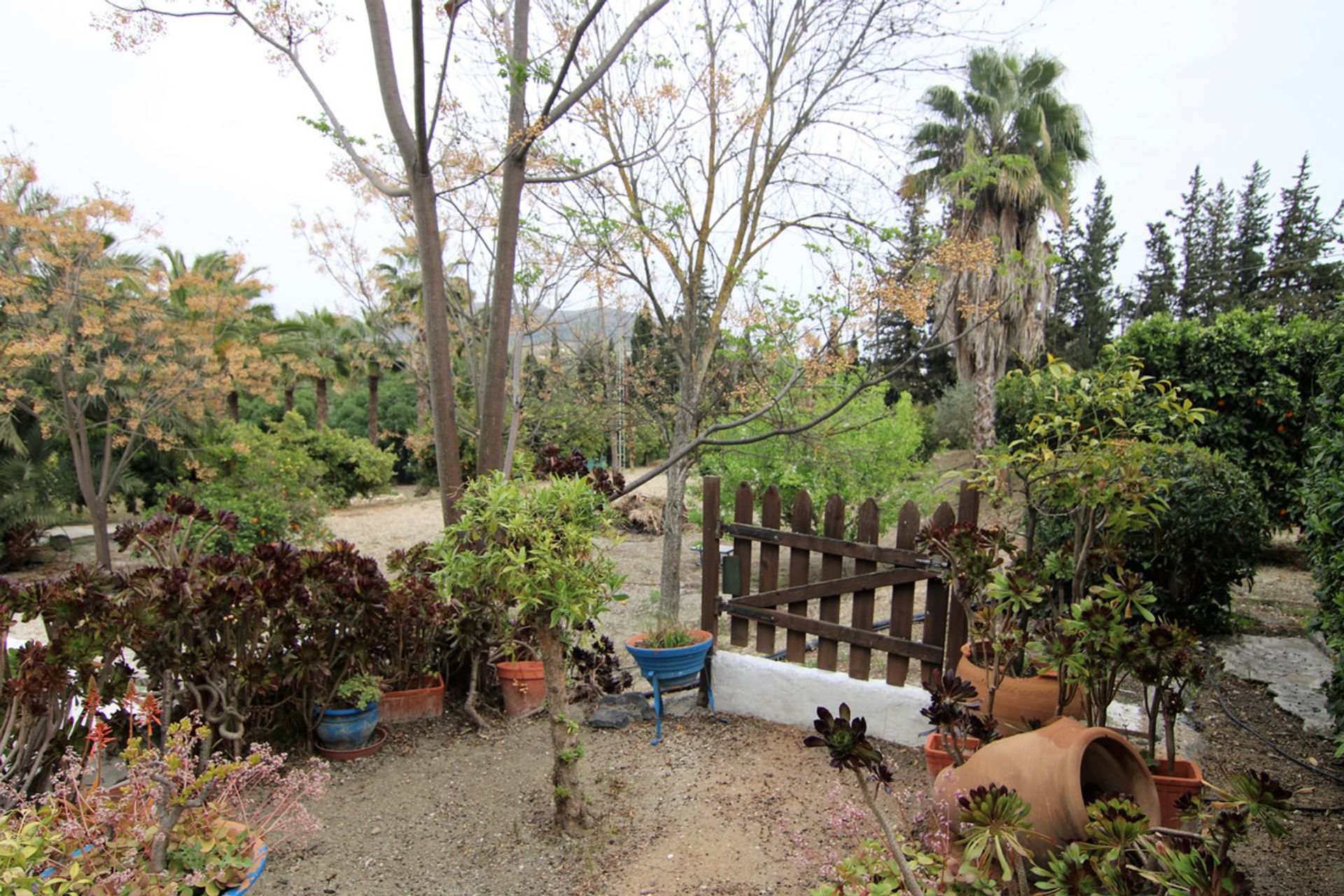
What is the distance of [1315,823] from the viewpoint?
2939mm

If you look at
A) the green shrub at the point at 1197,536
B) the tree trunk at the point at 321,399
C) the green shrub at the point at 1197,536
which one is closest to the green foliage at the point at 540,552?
the green shrub at the point at 1197,536

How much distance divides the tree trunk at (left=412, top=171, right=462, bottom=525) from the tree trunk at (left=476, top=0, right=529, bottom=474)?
22 cm

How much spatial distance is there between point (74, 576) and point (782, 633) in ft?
17.8

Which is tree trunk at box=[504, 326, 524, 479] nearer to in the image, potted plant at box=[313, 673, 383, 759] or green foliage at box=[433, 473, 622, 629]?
potted plant at box=[313, 673, 383, 759]

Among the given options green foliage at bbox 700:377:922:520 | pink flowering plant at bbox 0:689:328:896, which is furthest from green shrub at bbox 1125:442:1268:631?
pink flowering plant at bbox 0:689:328:896

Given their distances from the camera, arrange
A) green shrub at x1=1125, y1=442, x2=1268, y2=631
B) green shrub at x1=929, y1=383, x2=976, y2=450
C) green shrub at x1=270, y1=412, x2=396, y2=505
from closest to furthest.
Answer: green shrub at x1=1125, y1=442, x2=1268, y2=631
green shrub at x1=270, y1=412, x2=396, y2=505
green shrub at x1=929, y1=383, x2=976, y2=450

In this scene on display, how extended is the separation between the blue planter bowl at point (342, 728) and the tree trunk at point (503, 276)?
4.67 ft

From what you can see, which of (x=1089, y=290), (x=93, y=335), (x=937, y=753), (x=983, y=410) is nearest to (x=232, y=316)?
(x=93, y=335)

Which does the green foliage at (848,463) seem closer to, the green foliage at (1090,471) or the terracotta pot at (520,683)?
the terracotta pot at (520,683)

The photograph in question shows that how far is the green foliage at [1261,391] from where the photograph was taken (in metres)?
7.61

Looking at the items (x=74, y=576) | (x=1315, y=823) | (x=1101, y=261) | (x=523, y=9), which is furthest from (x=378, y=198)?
(x=1101, y=261)

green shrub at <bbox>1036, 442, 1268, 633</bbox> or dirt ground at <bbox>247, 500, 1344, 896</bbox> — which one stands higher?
green shrub at <bbox>1036, 442, 1268, 633</bbox>

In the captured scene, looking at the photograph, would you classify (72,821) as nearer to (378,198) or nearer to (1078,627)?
(1078,627)

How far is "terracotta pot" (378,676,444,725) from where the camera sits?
13.6 ft
